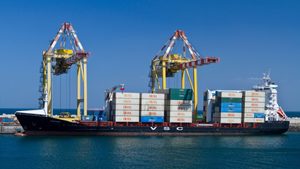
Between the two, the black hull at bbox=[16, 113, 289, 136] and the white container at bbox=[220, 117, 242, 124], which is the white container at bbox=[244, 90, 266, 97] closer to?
the white container at bbox=[220, 117, 242, 124]

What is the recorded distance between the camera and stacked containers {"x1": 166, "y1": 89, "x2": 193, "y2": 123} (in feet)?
249

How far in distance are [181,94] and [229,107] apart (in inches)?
313

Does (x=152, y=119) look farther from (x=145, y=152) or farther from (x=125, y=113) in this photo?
(x=145, y=152)

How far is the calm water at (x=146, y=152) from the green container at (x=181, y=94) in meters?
6.88

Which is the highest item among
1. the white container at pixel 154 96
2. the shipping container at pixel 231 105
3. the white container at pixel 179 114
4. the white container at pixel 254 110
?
the white container at pixel 154 96

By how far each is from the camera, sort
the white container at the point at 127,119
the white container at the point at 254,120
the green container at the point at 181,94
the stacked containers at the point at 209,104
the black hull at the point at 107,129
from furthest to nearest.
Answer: the stacked containers at the point at 209,104 → the white container at the point at 254,120 → the green container at the point at 181,94 → the white container at the point at 127,119 → the black hull at the point at 107,129

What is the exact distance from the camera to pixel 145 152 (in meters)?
55.0

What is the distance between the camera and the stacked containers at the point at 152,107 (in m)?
74.8

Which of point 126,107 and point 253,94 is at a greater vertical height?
point 253,94

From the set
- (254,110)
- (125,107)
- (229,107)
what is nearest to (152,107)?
(125,107)

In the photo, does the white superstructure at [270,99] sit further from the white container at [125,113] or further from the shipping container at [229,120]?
the white container at [125,113]

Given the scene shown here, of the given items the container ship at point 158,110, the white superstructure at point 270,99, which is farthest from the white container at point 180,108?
the white superstructure at point 270,99

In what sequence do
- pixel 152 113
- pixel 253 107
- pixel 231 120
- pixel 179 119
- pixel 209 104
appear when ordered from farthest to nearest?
pixel 209 104, pixel 253 107, pixel 231 120, pixel 179 119, pixel 152 113

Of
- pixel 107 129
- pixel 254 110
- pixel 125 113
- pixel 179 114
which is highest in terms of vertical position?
pixel 254 110
